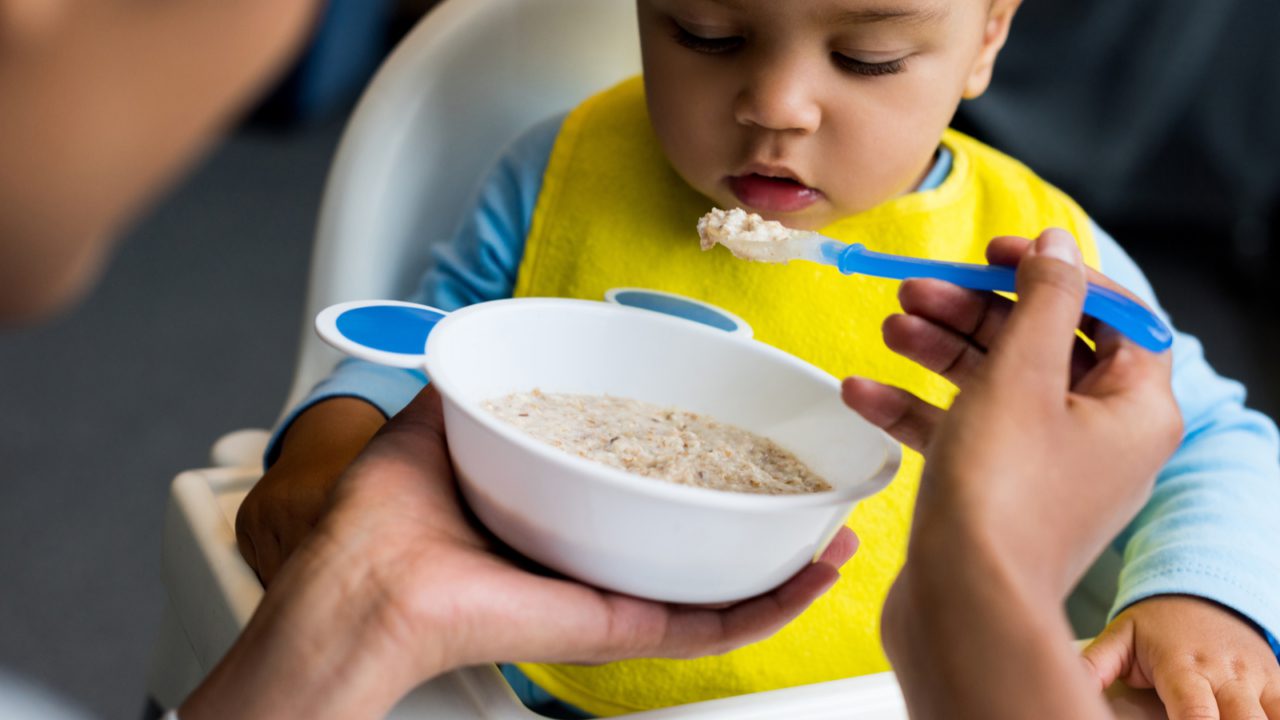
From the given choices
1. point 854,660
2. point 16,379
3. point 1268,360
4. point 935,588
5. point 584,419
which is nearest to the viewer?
point 935,588

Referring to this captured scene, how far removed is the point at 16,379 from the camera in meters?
2.28

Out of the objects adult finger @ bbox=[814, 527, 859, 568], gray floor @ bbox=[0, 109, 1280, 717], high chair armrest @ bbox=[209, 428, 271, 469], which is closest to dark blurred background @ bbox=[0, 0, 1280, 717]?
gray floor @ bbox=[0, 109, 1280, 717]

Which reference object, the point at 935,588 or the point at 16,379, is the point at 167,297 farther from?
the point at 935,588

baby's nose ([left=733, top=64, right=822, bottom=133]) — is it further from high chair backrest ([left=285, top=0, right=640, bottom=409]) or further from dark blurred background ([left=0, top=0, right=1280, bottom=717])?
dark blurred background ([left=0, top=0, right=1280, bottom=717])

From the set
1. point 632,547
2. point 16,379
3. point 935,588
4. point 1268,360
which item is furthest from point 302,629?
point 1268,360

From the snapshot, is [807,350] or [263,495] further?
[807,350]

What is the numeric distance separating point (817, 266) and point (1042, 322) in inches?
18.6

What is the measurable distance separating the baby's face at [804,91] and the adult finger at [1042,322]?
287 millimetres

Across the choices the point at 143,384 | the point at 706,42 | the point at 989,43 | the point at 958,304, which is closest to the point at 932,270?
the point at 958,304

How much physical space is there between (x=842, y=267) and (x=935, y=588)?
0.27 metres

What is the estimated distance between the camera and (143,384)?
2328 mm

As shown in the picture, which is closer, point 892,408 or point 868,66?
point 892,408

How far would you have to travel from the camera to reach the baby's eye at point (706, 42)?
2.89 ft

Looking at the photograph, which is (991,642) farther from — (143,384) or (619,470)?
(143,384)
